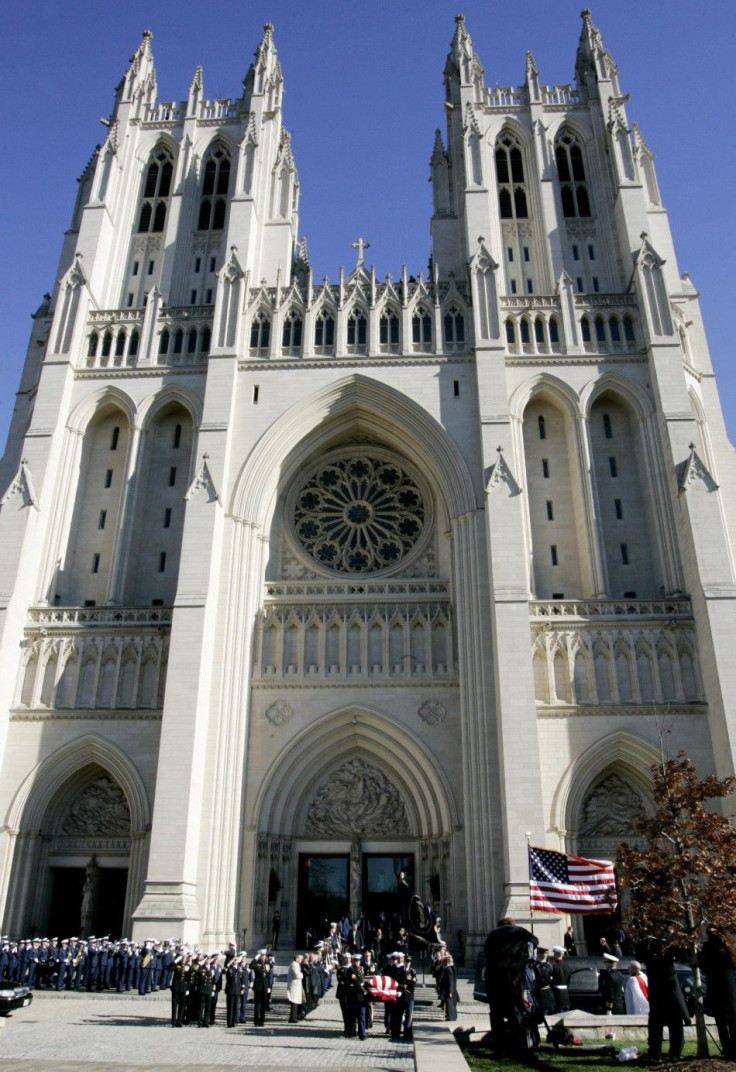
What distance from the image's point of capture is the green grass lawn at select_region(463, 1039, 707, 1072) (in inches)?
355

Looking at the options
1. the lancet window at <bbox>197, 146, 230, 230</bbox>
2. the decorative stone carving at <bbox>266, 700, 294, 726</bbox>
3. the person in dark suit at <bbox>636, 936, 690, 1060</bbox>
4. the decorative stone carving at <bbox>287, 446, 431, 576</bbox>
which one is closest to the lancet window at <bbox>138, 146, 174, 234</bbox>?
the lancet window at <bbox>197, 146, 230, 230</bbox>

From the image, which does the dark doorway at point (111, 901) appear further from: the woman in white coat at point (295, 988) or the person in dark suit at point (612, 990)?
the person in dark suit at point (612, 990)

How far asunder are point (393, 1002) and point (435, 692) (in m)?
12.3

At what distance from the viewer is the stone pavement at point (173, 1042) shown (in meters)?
9.76

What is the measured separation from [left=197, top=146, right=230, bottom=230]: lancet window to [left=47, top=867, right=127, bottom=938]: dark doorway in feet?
81.6

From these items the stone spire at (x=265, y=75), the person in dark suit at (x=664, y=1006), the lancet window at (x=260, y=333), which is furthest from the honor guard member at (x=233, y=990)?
the stone spire at (x=265, y=75)

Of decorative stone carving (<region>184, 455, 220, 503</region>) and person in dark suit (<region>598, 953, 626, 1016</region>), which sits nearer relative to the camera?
person in dark suit (<region>598, 953, 626, 1016</region>)

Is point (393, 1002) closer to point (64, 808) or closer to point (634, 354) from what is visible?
point (64, 808)

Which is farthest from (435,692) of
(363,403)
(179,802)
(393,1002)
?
(393,1002)

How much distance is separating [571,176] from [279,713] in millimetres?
24834

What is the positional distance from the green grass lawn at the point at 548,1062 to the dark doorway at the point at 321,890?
1391 cm

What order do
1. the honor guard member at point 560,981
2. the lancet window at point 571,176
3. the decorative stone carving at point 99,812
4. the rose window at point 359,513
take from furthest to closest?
the lancet window at point 571,176, the rose window at point 359,513, the decorative stone carving at point 99,812, the honor guard member at point 560,981

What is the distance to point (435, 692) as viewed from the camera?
24859mm

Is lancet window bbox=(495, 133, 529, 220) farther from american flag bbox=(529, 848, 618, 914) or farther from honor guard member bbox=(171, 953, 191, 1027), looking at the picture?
honor guard member bbox=(171, 953, 191, 1027)
